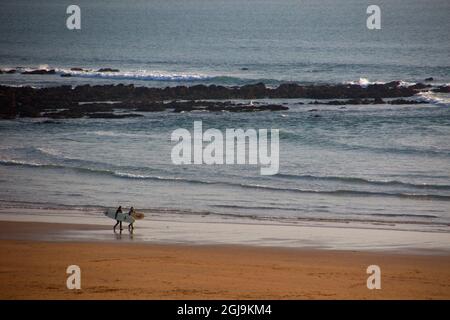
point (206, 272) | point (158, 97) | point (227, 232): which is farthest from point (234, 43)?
point (206, 272)

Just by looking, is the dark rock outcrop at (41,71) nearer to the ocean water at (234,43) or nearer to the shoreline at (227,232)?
the ocean water at (234,43)

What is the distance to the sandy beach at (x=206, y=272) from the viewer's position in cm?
1341

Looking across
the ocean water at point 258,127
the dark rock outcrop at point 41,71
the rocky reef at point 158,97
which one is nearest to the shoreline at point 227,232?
the ocean water at point 258,127

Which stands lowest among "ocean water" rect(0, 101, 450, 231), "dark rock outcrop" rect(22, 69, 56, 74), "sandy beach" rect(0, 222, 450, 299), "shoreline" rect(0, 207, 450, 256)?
"sandy beach" rect(0, 222, 450, 299)

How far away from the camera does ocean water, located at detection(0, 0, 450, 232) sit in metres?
Result: 22.7

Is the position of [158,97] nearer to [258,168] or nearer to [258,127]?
[258,127]

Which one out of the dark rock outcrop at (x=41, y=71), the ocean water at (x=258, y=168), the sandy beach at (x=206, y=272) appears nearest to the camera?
the sandy beach at (x=206, y=272)

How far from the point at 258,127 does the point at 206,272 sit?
21.3 metres

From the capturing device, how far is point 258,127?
3581 cm

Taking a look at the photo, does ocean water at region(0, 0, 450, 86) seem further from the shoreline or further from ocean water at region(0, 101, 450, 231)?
the shoreline

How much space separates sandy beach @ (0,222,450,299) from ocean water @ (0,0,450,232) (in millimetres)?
4171

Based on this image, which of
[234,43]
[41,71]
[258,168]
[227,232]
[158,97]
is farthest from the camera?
[234,43]

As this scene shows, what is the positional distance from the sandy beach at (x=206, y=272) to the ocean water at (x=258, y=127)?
417 centimetres

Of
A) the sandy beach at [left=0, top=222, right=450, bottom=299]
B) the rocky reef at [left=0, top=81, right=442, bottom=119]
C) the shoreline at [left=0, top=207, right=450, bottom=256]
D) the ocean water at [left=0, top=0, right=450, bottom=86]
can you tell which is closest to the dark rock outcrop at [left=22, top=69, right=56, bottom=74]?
the ocean water at [left=0, top=0, right=450, bottom=86]
